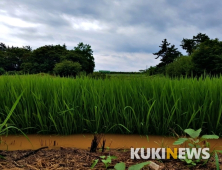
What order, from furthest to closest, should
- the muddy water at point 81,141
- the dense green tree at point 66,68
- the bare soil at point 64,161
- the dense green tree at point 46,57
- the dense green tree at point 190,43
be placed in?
1. the dense green tree at point 190,43
2. the dense green tree at point 46,57
3. the dense green tree at point 66,68
4. the muddy water at point 81,141
5. the bare soil at point 64,161

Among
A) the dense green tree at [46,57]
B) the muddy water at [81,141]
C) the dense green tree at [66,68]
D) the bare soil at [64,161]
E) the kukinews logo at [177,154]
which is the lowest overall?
the muddy water at [81,141]

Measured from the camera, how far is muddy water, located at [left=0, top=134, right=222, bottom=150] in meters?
2.32

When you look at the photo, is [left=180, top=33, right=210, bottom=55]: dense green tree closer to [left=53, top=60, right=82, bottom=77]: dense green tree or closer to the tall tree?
the tall tree

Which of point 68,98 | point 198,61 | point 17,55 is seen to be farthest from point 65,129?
point 17,55

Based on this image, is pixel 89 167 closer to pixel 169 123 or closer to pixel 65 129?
pixel 65 129

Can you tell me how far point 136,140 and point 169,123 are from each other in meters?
0.53

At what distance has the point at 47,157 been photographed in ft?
5.37

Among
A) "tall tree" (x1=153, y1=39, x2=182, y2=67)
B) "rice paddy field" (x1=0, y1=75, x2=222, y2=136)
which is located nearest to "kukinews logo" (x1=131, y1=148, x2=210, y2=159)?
"rice paddy field" (x1=0, y1=75, x2=222, y2=136)

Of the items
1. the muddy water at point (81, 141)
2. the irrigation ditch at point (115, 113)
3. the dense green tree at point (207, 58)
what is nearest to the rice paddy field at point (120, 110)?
the irrigation ditch at point (115, 113)

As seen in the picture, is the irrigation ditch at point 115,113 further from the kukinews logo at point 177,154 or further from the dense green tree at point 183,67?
the dense green tree at point 183,67

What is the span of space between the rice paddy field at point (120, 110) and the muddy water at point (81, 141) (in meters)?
0.11

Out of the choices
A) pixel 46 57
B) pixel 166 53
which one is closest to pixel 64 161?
pixel 46 57

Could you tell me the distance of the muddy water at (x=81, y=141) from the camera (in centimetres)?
232

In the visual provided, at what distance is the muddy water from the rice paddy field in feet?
0.35
